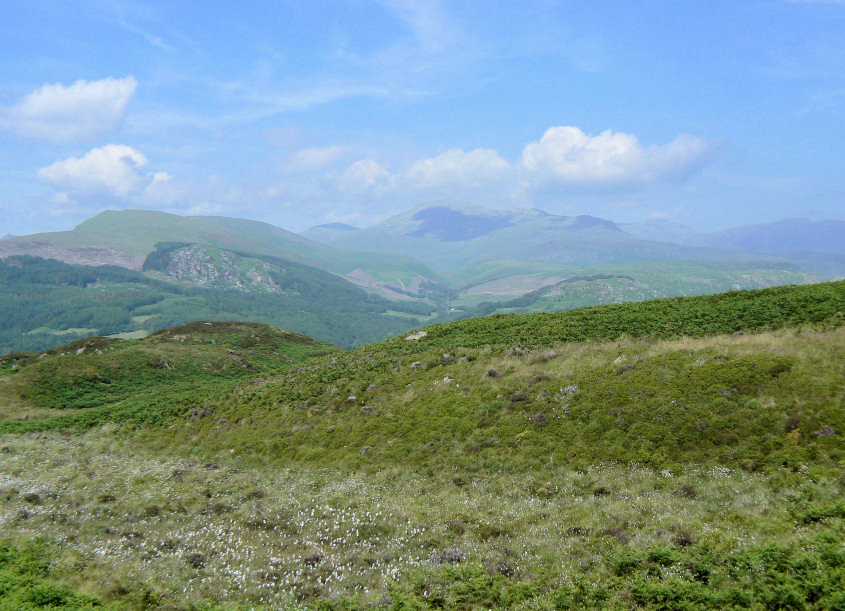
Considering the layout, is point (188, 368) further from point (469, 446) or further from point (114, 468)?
point (469, 446)

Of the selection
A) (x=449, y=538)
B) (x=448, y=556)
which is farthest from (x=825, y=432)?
(x=448, y=556)

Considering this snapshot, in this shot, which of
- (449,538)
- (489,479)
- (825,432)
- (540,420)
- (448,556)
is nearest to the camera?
(448,556)

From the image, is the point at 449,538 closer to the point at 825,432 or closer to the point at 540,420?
the point at 540,420

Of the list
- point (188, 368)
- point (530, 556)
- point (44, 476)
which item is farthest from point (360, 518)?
point (188, 368)

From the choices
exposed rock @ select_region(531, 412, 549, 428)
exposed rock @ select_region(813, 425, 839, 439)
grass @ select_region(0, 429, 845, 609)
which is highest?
exposed rock @ select_region(813, 425, 839, 439)

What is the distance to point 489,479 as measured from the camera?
2266cm

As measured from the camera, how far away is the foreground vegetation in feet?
43.2

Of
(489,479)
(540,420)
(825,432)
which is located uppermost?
(825,432)

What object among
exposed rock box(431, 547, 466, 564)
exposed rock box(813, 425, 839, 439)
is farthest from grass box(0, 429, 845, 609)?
exposed rock box(813, 425, 839, 439)

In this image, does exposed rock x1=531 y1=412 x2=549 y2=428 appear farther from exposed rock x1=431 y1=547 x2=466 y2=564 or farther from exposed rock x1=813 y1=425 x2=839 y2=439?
exposed rock x1=813 y1=425 x2=839 y2=439

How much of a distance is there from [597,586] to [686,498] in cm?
792

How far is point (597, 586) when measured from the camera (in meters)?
12.4

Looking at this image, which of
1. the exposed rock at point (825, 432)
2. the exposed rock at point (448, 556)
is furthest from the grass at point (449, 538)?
the exposed rock at point (825, 432)

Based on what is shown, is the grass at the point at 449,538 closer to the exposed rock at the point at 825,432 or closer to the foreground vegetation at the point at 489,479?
the foreground vegetation at the point at 489,479
